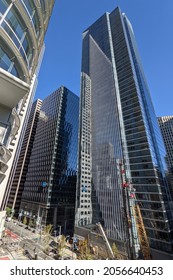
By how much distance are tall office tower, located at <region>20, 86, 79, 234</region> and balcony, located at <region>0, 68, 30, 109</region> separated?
71.8 meters

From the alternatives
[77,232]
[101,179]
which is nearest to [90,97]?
[101,179]

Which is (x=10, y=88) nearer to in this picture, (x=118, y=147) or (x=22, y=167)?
(x=118, y=147)

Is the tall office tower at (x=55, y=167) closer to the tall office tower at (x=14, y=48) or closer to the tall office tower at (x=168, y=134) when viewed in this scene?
the tall office tower at (x=14, y=48)

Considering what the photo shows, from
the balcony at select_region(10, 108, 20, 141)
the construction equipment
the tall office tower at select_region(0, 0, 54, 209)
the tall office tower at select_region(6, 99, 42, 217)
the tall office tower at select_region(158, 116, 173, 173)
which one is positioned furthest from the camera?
the tall office tower at select_region(158, 116, 173, 173)

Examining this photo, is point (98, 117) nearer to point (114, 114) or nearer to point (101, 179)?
point (114, 114)

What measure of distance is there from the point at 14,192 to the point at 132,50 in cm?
12171

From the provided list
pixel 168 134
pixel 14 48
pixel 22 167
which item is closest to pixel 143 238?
pixel 14 48

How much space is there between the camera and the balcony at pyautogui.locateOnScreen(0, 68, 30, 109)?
892 cm

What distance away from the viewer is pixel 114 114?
7531 centimetres

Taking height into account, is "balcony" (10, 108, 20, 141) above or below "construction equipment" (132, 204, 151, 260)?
above

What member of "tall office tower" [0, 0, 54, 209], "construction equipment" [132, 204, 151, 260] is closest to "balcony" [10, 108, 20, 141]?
"tall office tower" [0, 0, 54, 209]

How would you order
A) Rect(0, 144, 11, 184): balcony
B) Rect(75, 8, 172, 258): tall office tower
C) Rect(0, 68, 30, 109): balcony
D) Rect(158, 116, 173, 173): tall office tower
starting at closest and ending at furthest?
Rect(0, 68, 30, 109): balcony < Rect(0, 144, 11, 184): balcony < Rect(75, 8, 172, 258): tall office tower < Rect(158, 116, 173, 173): tall office tower

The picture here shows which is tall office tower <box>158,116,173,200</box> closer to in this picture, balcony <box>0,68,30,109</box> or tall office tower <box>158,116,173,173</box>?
tall office tower <box>158,116,173,173</box>

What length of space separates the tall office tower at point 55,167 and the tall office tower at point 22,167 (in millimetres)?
8699
